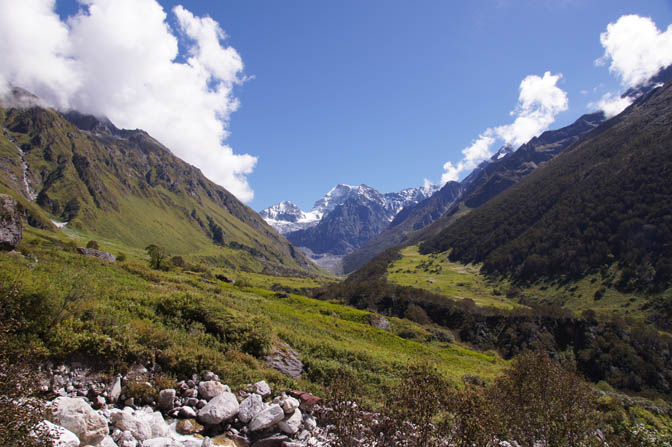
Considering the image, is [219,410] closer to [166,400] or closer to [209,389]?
[209,389]

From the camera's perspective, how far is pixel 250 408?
1005cm

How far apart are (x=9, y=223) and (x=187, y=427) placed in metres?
35.9

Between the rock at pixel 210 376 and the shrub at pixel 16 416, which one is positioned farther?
the rock at pixel 210 376

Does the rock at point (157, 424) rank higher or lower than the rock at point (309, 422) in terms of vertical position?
higher

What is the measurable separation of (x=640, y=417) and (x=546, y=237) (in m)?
166

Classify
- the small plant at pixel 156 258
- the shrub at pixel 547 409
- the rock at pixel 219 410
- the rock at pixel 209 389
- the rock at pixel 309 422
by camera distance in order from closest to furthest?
the rock at pixel 219 410 < the rock at pixel 309 422 < the rock at pixel 209 389 < the shrub at pixel 547 409 < the small plant at pixel 156 258

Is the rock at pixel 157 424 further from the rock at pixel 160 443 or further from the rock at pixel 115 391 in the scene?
the rock at pixel 115 391

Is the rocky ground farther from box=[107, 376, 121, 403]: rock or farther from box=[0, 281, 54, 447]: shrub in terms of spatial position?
box=[0, 281, 54, 447]: shrub

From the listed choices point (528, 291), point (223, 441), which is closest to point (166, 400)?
point (223, 441)

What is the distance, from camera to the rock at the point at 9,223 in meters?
29.6

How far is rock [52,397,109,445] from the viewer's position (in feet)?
23.4

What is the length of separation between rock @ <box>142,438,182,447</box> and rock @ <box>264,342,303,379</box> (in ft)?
20.5

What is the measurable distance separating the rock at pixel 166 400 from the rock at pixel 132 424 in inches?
50.2

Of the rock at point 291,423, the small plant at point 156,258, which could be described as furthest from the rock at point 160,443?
the small plant at point 156,258
